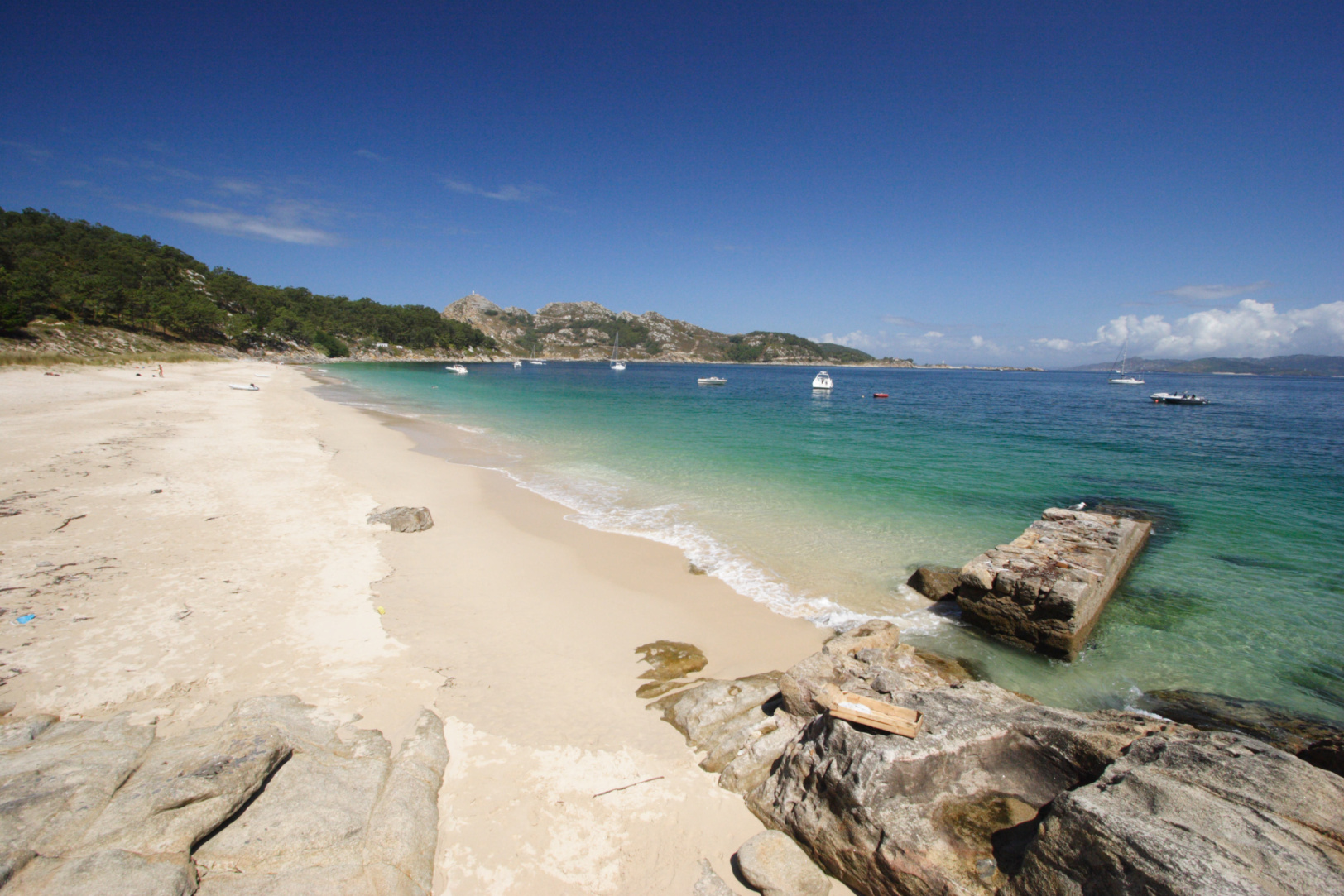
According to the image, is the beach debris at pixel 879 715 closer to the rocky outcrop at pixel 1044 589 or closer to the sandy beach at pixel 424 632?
the sandy beach at pixel 424 632

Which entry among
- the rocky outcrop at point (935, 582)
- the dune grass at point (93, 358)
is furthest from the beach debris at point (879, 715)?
the dune grass at point (93, 358)

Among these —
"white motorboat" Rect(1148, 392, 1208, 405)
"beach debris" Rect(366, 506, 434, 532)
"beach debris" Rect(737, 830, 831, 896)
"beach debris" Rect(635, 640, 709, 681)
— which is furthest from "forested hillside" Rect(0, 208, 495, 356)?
"white motorboat" Rect(1148, 392, 1208, 405)

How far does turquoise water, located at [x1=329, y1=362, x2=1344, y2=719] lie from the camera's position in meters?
8.01

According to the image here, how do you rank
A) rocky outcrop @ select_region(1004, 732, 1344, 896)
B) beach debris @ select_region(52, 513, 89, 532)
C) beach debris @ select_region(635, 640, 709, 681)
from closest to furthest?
rocky outcrop @ select_region(1004, 732, 1344, 896), beach debris @ select_region(635, 640, 709, 681), beach debris @ select_region(52, 513, 89, 532)

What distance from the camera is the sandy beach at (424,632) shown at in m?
4.57

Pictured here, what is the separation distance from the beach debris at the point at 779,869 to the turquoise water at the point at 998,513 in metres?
4.86

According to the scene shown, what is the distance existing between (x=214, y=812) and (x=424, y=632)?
379cm

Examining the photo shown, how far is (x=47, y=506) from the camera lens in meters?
10.2

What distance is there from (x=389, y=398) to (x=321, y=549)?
40.3m

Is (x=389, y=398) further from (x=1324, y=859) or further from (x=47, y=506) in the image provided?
(x=1324, y=859)

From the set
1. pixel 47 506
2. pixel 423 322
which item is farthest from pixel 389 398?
pixel 423 322

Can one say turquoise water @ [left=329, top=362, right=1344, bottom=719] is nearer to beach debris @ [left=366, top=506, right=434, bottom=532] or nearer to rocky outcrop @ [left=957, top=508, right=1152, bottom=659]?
rocky outcrop @ [left=957, top=508, right=1152, bottom=659]

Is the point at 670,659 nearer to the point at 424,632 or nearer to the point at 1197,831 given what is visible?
the point at 424,632

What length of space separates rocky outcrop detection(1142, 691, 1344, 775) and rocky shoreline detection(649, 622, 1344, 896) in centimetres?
279
